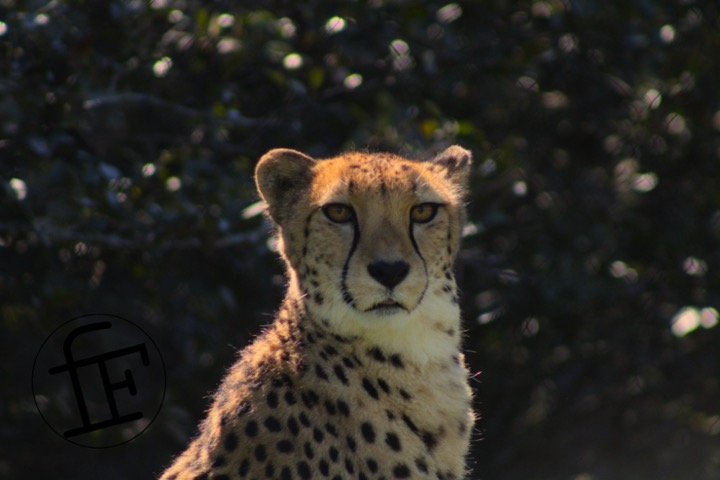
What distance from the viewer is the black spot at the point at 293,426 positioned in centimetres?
358

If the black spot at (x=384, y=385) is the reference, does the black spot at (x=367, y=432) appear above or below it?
below

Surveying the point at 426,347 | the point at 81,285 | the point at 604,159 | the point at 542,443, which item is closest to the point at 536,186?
the point at 604,159

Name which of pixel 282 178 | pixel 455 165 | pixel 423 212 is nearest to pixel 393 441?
pixel 423 212

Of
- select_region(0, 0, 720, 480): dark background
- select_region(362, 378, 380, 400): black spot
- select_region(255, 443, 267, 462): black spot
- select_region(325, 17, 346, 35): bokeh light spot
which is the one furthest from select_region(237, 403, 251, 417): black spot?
select_region(325, 17, 346, 35): bokeh light spot

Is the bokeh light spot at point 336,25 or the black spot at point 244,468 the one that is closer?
the black spot at point 244,468

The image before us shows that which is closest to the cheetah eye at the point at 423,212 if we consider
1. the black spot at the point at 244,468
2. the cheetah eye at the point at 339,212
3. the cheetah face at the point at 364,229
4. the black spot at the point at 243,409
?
the cheetah face at the point at 364,229

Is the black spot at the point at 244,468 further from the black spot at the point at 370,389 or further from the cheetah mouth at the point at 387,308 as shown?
the cheetah mouth at the point at 387,308

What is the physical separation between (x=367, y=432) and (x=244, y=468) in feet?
1.19

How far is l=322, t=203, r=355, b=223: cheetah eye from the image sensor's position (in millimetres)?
3803

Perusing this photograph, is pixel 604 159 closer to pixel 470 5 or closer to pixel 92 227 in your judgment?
pixel 470 5

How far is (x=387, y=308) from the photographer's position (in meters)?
3.65

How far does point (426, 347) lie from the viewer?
3.82m

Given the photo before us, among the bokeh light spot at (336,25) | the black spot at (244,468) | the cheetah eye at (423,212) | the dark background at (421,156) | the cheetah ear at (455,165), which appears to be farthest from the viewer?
the bokeh light spot at (336,25)

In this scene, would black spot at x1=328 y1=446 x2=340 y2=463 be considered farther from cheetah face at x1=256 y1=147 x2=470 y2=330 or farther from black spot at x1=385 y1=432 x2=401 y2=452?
cheetah face at x1=256 y1=147 x2=470 y2=330
